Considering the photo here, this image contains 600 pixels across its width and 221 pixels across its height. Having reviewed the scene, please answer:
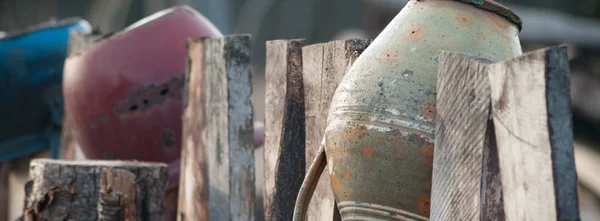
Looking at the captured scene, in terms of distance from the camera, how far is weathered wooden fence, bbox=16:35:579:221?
1.72 m

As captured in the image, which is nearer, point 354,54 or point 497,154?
point 497,154

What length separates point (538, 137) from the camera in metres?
1.74

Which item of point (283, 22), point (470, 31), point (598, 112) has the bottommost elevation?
point (470, 31)

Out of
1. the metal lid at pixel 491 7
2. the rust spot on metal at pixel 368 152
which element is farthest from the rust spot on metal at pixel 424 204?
the metal lid at pixel 491 7

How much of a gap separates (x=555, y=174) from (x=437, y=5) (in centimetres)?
71

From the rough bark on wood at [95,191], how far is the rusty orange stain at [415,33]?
60.1 inches

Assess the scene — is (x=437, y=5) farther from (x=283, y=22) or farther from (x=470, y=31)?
(x=283, y=22)

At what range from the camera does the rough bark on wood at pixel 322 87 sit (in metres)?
2.63

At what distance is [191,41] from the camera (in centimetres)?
374

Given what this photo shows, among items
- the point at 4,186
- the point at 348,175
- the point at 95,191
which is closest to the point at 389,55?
the point at 348,175

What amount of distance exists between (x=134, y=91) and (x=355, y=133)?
2387 mm

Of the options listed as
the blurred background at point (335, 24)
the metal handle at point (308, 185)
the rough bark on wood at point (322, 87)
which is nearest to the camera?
the metal handle at point (308, 185)

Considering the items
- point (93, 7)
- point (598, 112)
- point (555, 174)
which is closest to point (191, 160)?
point (555, 174)

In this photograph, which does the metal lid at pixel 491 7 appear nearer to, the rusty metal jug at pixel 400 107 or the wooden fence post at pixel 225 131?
the rusty metal jug at pixel 400 107
